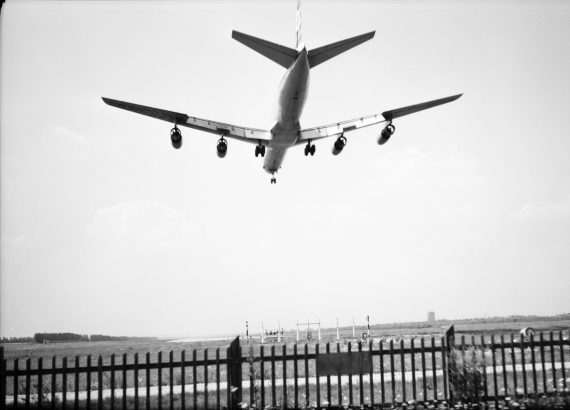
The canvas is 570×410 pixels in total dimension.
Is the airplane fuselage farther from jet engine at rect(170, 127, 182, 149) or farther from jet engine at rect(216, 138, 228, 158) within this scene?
jet engine at rect(170, 127, 182, 149)

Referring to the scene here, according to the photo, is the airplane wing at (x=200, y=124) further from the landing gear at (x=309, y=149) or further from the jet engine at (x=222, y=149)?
the landing gear at (x=309, y=149)

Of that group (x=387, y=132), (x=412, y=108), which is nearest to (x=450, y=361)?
(x=387, y=132)

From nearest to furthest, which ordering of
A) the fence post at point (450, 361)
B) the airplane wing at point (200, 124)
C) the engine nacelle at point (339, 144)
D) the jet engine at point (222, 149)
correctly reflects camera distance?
1. the fence post at point (450, 361)
2. the airplane wing at point (200, 124)
3. the jet engine at point (222, 149)
4. the engine nacelle at point (339, 144)

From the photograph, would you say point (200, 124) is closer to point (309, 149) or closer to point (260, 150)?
point (260, 150)

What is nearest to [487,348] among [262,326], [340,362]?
[340,362]

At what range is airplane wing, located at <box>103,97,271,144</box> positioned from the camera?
2301cm

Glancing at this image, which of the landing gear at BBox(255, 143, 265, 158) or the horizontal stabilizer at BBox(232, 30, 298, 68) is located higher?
the horizontal stabilizer at BBox(232, 30, 298, 68)

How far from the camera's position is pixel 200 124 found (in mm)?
25516

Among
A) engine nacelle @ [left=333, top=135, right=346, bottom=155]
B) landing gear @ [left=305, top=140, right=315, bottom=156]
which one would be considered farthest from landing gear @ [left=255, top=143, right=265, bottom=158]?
engine nacelle @ [left=333, top=135, right=346, bottom=155]

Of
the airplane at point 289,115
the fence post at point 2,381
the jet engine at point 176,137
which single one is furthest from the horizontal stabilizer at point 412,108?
the fence post at point 2,381

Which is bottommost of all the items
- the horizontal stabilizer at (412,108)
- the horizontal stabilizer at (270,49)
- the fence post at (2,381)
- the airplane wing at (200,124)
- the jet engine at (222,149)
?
the fence post at (2,381)

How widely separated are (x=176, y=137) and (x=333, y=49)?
29.6 feet

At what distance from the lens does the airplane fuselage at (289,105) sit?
23.1 m

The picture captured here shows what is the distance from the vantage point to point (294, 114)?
25.3m
